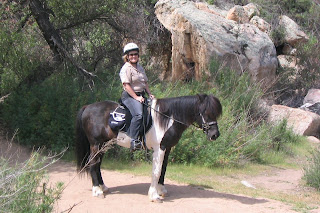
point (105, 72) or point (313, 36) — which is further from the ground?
point (313, 36)

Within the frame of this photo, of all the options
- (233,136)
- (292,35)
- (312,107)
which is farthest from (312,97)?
(233,136)

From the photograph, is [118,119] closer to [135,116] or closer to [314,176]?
[135,116]

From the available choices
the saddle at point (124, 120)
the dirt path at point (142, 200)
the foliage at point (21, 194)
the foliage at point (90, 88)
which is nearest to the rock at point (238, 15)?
the foliage at point (90, 88)

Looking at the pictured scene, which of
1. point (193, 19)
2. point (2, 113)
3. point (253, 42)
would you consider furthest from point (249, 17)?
point (2, 113)

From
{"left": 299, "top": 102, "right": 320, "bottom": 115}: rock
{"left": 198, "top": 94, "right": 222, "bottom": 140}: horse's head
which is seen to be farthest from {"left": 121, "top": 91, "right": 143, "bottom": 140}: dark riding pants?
{"left": 299, "top": 102, "right": 320, "bottom": 115}: rock

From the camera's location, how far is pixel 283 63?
18.0 m

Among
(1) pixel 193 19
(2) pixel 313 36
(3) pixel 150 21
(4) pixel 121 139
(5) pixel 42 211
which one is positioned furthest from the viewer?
(2) pixel 313 36

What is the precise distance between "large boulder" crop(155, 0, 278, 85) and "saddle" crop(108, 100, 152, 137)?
22.5ft

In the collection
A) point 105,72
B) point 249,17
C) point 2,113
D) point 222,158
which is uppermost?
point 249,17

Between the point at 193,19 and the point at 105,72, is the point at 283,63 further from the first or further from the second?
the point at 105,72

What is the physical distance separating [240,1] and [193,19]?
8.42 m

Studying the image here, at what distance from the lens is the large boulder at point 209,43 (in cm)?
1362

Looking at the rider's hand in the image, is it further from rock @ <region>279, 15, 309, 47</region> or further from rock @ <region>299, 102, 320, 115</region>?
rock @ <region>279, 15, 309, 47</region>

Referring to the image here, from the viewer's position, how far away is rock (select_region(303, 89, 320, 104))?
16.5 meters
